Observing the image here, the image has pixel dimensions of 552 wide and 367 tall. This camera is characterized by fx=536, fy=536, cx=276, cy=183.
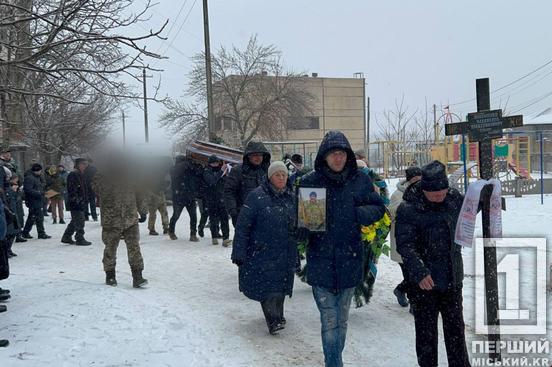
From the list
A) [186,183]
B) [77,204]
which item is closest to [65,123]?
[77,204]

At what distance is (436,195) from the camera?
4.10m

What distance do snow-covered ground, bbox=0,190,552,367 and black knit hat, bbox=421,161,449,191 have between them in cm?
170

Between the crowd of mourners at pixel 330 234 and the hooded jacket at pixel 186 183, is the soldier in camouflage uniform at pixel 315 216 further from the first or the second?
the hooded jacket at pixel 186 183

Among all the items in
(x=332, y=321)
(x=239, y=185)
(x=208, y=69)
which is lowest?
(x=332, y=321)

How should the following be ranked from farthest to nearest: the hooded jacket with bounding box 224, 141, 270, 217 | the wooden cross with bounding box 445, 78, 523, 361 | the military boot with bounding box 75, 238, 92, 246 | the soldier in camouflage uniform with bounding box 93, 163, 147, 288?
the military boot with bounding box 75, 238, 92, 246 < the hooded jacket with bounding box 224, 141, 270, 217 < the soldier in camouflage uniform with bounding box 93, 163, 147, 288 < the wooden cross with bounding box 445, 78, 523, 361

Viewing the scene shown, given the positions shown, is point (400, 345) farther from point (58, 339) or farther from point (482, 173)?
point (58, 339)

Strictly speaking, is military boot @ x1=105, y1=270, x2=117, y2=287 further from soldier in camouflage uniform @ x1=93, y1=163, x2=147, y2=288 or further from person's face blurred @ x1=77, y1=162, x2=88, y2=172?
person's face blurred @ x1=77, y1=162, x2=88, y2=172

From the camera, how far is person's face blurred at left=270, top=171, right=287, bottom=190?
5621 mm

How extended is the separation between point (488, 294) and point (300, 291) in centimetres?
303

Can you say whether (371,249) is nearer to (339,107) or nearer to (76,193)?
(76,193)

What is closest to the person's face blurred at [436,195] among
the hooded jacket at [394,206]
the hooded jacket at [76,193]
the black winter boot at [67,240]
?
the hooded jacket at [394,206]

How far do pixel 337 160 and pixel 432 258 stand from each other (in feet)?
3.48

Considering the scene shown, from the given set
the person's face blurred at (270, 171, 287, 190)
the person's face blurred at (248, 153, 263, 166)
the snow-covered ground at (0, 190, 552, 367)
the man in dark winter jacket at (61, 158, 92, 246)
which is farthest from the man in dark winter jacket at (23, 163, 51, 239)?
the person's face blurred at (270, 171, 287, 190)

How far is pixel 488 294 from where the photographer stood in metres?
4.71
